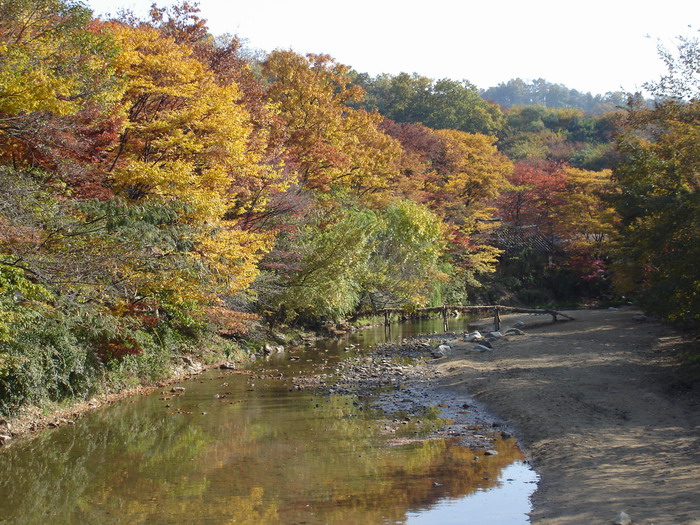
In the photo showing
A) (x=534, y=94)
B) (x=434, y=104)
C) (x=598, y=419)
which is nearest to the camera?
(x=598, y=419)

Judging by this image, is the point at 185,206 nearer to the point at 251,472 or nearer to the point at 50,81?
the point at 50,81

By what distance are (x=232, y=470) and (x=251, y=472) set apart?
37 centimetres

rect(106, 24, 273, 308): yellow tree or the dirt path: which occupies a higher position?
rect(106, 24, 273, 308): yellow tree

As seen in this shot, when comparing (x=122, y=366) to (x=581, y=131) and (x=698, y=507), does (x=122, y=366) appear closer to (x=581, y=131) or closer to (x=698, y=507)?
(x=698, y=507)

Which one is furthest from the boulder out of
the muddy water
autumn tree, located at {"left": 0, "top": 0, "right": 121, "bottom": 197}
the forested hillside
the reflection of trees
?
autumn tree, located at {"left": 0, "top": 0, "right": 121, "bottom": 197}

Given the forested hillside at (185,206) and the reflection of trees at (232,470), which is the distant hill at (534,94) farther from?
the reflection of trees at (232,470)

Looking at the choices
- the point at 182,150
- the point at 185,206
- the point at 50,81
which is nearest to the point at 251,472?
the point at 50,81

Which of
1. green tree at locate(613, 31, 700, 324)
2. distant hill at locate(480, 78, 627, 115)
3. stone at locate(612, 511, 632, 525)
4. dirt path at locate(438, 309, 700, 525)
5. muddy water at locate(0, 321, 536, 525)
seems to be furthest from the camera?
distant hill at locate(480, 78, 627, 115)

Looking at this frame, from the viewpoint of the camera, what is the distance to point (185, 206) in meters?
16.6

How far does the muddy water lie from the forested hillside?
2189mm

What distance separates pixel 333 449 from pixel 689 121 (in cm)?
1257

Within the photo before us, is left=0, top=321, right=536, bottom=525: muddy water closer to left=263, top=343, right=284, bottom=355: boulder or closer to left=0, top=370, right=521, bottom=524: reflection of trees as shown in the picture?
left=0, top=370, right=521, bottom=524: reflection of trees

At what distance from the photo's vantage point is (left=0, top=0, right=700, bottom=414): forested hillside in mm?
12141

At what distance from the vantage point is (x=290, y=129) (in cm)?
2969
